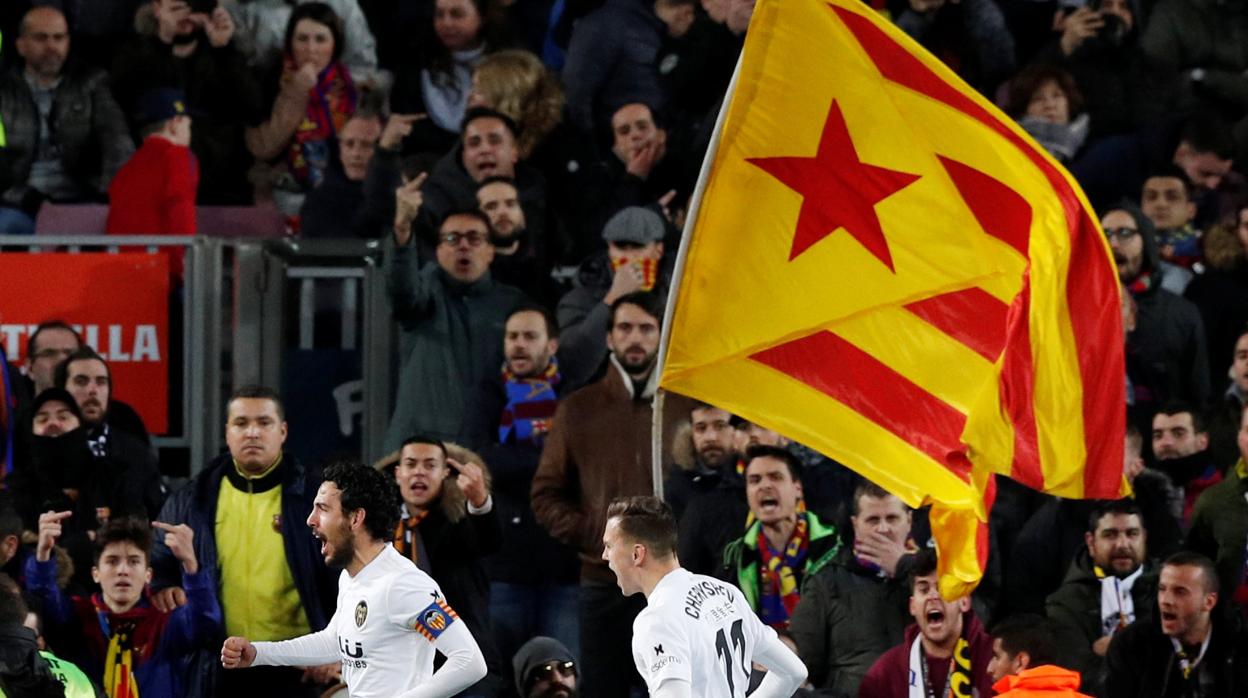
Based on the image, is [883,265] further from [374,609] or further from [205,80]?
[205,80]

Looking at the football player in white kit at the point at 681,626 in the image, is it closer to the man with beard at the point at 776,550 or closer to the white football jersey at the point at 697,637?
the white football jersey at the point at 697,637

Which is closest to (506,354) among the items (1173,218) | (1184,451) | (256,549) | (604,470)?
(604,470)

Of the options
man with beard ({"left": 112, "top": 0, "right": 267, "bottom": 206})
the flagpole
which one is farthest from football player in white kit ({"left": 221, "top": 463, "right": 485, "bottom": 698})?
man with beard ({"left": 112, "top": 0, "right": 267, "bottom": 206})

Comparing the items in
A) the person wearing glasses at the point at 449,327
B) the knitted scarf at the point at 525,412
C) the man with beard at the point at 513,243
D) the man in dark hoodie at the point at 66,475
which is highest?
the man with beard at the point at 513,243

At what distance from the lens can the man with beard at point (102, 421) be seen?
13047 mm

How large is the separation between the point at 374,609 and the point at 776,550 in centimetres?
324

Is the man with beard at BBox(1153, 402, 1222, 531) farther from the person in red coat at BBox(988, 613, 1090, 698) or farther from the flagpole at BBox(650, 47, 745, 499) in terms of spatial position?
the flagpole at BBox(650, 47, 745, 499)

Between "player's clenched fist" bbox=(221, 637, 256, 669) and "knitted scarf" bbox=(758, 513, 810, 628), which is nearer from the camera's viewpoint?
"player's clenched fist" bbox=(221, 637, 256, 669)

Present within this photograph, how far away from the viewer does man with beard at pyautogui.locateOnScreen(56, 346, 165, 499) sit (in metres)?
13.0

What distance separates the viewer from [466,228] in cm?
1402

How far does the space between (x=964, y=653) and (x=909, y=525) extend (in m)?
0.84

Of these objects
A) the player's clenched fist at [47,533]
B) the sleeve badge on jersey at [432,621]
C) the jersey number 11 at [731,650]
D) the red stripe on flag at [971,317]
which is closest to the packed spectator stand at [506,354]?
the player's clenched fist at [47,533]

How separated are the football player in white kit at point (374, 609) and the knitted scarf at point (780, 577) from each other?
2.98m

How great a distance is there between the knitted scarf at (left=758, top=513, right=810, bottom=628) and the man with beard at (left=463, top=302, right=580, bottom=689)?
1.06 meters
